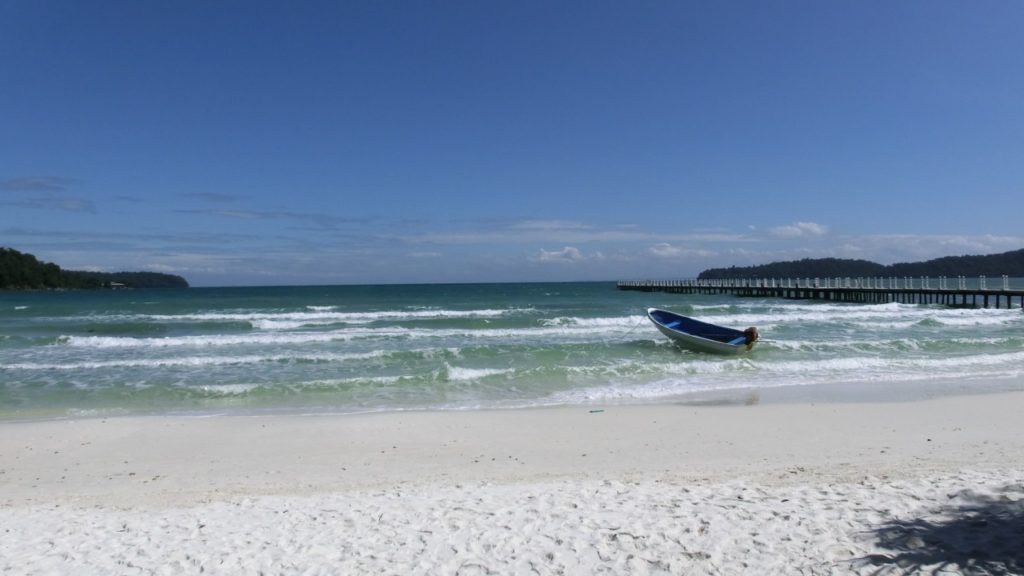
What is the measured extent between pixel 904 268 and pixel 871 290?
6670cm

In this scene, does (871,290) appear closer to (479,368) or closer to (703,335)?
(703,335)

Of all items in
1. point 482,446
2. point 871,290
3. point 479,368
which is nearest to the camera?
point 482,446

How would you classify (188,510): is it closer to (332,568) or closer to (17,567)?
(17,567)

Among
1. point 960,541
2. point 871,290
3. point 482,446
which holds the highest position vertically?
point 871,290

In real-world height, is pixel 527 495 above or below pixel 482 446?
above

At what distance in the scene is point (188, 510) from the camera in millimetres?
5586

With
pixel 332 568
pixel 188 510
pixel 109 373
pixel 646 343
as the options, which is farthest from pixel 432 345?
pixel 332 568

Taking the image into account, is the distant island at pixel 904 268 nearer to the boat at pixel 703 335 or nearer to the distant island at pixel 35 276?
the boat at pixel 703 335

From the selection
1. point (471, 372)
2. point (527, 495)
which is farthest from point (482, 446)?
point (471, 372)

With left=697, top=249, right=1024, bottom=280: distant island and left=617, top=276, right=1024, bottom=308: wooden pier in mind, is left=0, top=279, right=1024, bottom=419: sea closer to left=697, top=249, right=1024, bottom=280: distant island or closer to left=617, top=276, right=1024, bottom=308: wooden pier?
left=617, top=276, right=1024, bottom=308: wooden pier

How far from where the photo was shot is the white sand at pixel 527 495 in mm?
4344

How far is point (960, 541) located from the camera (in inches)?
169

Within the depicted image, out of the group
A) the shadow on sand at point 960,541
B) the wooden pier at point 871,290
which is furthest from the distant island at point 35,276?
the shadow on sand at point 960,541

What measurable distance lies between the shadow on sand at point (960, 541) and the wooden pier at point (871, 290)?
35.0 metres
